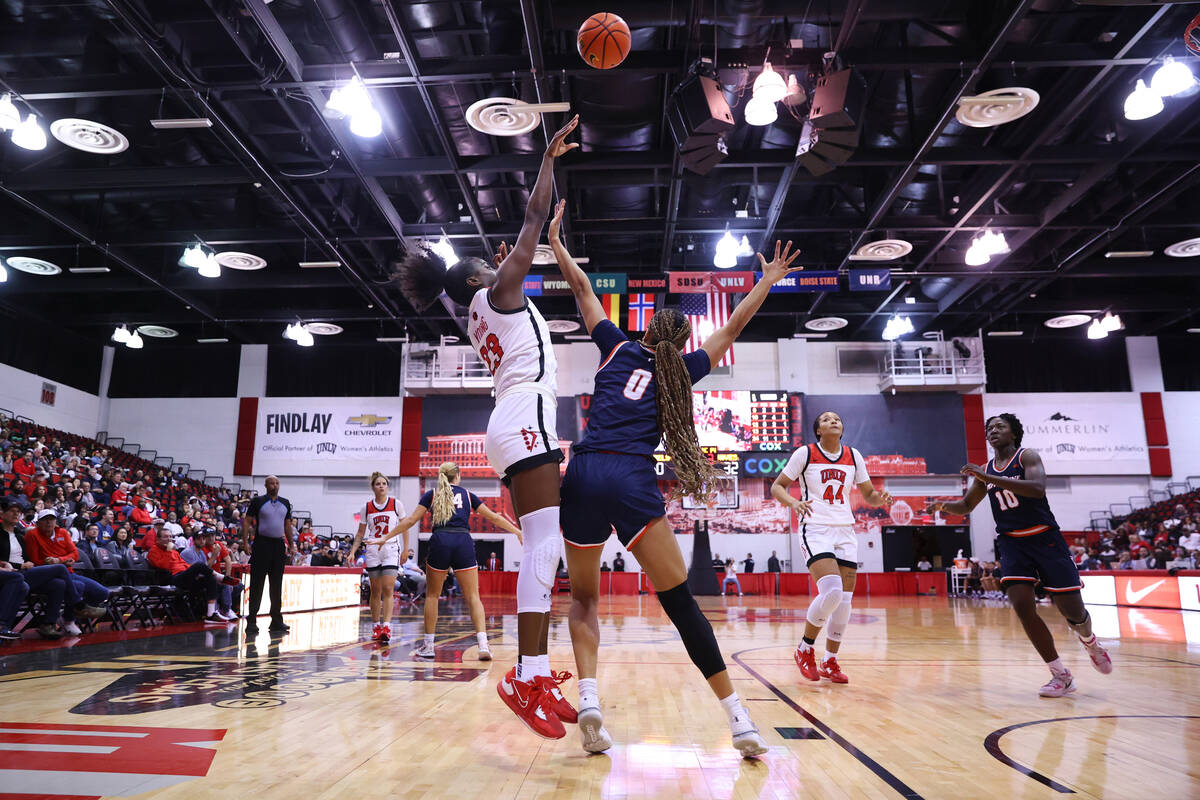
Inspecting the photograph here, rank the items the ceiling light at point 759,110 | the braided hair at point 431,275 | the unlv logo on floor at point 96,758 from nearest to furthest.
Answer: the unlv logo on floor at point 96,758 < the braided hair at point 431,275 < the ceiling light at point 759,110

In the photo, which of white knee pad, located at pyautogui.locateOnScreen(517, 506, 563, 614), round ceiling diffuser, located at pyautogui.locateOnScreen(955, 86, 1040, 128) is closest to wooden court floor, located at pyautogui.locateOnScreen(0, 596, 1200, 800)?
white knee pad, located at pyautogui.locateOnScreen(517, 506, 563, 614)

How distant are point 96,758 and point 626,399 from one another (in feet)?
8.00

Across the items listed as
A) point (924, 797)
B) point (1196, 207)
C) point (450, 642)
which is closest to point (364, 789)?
point (924, 797)

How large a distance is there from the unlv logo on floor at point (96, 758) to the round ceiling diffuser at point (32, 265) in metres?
19.3

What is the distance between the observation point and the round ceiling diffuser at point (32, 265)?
18.3 metres

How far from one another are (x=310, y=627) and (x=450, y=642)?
280cm

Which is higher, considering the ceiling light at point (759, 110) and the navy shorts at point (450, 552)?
the ceiling light at point (759, 110)

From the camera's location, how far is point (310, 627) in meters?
9.82

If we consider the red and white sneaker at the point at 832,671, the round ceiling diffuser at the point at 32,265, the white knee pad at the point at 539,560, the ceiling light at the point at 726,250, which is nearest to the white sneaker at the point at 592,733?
the white knee pad at the point at 539,560

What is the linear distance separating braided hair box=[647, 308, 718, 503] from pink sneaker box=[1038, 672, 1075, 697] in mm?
2832

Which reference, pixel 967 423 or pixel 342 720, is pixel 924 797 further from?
pixel 967 423

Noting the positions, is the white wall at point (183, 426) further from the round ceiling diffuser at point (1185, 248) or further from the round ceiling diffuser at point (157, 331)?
the round ceiling diffuser at point (1185, 248)

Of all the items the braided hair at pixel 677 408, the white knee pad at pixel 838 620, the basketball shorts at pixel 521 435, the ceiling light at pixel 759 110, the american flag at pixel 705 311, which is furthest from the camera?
the american flag at pixel 705 311

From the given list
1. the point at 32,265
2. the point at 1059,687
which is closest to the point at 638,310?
the point at 1059,687
